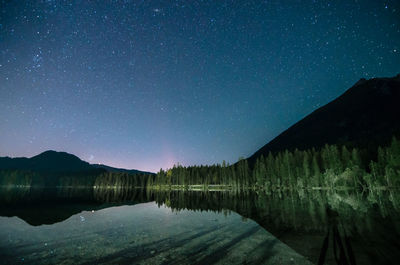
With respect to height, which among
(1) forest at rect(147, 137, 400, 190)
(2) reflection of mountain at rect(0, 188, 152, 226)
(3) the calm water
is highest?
(1) forest at rect(147, 137, 400, 190)

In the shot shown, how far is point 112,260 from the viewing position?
12.9 metres

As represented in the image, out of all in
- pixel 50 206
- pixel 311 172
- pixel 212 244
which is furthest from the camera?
pixel 311 172

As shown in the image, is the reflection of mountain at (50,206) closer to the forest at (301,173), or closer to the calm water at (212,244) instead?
the calm water at (212,244)

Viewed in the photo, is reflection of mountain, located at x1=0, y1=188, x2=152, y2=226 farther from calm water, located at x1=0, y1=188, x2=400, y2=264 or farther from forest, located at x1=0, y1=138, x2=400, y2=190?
forest, located at x1=0, y1=138, x2=400, y2=190

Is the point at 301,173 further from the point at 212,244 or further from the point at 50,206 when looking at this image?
the point at 50,206

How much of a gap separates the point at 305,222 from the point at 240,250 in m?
13.6

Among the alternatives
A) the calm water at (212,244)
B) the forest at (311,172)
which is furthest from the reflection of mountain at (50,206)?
the forest at (311,172)

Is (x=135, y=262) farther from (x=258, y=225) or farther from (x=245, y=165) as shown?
(x=245, y=165)

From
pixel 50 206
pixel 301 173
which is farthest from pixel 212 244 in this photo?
pixel 301 173

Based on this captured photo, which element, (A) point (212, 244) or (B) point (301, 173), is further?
(B) point (301, 173)

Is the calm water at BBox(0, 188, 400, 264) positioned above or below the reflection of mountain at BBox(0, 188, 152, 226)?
above

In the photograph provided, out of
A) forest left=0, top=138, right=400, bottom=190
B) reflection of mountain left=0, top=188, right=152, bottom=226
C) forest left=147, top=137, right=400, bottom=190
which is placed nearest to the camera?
reflection of mountain left=0, top=188, right=152, bottom=226

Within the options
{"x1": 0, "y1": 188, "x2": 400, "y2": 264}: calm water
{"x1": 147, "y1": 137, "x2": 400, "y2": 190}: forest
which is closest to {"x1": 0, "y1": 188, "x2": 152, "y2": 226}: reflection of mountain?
{"x1": 0, "y1": 188, "x2": 400, "y2": 264}: calm water

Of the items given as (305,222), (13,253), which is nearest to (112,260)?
(13,253)
